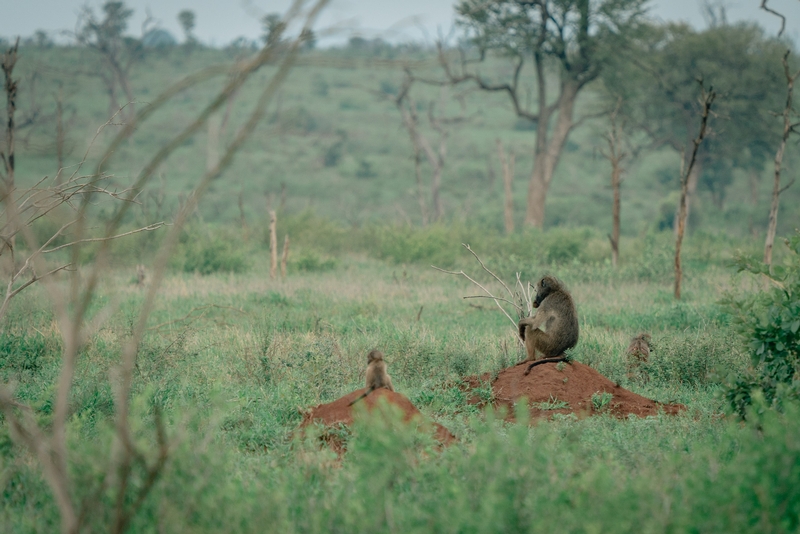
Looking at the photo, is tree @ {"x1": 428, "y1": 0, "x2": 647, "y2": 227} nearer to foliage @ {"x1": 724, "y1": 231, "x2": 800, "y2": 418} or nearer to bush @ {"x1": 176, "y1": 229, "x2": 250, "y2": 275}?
bush @ {"x1": 176, "y1": 229, "x2": 250, "y2": 275}

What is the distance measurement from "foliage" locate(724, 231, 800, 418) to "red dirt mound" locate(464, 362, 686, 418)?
104 centimetres

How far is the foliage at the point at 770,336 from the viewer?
5312 mm

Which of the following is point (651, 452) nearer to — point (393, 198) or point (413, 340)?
point (413, 340)

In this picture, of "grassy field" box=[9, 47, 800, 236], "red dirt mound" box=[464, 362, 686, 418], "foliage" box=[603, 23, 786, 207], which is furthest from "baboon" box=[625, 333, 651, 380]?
"grassy field" box=[9, 47, 800, 236]

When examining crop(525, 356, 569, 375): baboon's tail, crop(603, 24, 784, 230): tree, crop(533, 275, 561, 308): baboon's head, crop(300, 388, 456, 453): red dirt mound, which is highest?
crop(603, 24, 784, 230): tree

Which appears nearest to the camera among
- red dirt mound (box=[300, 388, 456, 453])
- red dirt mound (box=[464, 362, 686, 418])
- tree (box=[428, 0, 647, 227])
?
red dirt mound (box=[300, 388, 456, 453])

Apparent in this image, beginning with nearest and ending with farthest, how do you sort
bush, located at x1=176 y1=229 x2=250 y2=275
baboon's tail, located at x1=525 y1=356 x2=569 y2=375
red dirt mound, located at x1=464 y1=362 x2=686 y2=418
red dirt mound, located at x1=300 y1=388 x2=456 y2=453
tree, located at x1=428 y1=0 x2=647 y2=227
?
red dirt mound, located at x1=300 y1=388 x2=456 y2=453
red dirt mound, located at x1=464 y1=362 x2=686 y2=418
baboon's tail, located at x1=525 y1=356 x2=569 y2=375
bush, located at x1=176 y1=229 x2=250 y2=275
tree, located at x1=428 y1=0 x2=647 y2=227

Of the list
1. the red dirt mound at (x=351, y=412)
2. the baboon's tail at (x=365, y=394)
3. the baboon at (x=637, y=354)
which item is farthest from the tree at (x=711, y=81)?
the red dirt mound at (x=351, y=412)

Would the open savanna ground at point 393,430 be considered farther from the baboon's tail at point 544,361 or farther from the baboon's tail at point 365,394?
the baboon's tail at point 544,361

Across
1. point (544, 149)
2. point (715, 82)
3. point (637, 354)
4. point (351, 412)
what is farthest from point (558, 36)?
point (351, 412)

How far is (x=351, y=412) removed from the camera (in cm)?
552

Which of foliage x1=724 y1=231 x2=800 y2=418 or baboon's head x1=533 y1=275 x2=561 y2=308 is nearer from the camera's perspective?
foliage x1=724 y1=231 x2=800 y2=418

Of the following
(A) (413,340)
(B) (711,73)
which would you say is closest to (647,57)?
(B) (711,73)

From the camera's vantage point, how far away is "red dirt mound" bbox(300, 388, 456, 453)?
17.4ft
